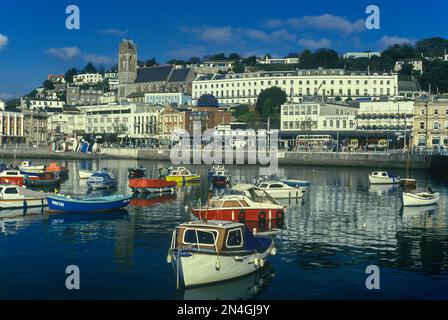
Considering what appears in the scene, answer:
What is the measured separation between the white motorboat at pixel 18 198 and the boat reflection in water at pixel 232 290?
23453 mm

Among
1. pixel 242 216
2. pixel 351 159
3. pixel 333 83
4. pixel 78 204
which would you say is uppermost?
pixel 333 83

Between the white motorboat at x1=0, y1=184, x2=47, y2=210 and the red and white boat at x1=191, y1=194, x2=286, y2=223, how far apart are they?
1213cm

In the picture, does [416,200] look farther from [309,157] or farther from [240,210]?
[309,157]

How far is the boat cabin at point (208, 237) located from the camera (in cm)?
2405

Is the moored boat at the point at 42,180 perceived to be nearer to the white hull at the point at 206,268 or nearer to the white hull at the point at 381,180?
the white hull at the point at 381,180

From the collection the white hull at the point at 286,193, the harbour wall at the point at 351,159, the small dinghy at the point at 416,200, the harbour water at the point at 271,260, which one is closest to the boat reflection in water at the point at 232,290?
the harbour water at the point at 271,260

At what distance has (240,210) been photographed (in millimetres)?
39062

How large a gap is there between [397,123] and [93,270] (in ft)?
371

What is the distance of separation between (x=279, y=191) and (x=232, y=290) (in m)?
30.4

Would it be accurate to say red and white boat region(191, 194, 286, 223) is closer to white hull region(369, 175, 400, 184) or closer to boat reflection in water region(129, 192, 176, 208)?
boat reflection in water region(129, 192, 176, 208)

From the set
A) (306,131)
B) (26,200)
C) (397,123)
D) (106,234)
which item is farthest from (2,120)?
(106,234)

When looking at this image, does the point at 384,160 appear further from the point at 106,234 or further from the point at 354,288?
the point at 354,288

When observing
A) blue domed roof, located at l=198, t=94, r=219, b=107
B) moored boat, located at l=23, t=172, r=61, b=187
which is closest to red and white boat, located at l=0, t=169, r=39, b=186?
moored boat, located at l=23, t=172, r=61, b=187

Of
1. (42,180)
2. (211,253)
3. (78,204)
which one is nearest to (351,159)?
(42,180)
